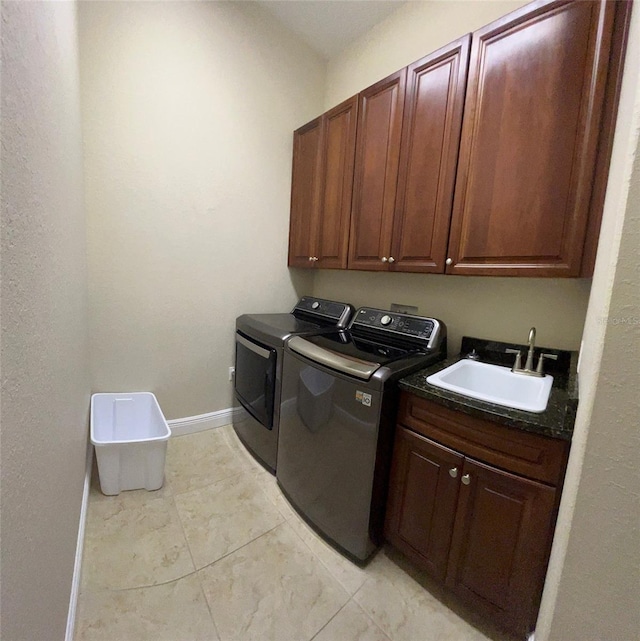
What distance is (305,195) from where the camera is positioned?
222 cm

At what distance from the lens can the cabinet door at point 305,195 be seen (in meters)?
2.12

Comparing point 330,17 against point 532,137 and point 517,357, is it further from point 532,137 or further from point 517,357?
point 517,357

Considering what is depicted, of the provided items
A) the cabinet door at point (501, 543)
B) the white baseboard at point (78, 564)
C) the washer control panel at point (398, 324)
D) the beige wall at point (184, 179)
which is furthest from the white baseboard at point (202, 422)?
the cabinet door at point (501, 543)

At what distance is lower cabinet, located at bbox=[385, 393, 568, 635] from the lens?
3.04 ft

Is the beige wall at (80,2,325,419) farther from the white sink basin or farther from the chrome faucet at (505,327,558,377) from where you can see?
the chrome faucet at (505,327,558,377)

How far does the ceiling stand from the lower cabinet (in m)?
2.46

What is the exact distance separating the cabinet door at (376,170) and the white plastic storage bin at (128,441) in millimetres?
1514

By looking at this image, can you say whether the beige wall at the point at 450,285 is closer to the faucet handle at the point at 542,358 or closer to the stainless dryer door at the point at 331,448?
the faucet handle at the point at 542,358

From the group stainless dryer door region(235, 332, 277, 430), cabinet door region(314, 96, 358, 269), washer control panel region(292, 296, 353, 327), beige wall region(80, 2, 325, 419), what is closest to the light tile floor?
stainless dryer door region(235, 332, 277, 430)

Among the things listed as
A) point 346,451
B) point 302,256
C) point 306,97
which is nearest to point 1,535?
point 346,451

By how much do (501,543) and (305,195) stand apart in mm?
2204

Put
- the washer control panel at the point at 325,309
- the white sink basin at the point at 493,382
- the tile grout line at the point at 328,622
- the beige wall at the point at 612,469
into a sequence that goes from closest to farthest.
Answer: the beige wall at the point at 612,469 → the tile grout line at the point at 328,622 → the white sink basin at the point at 493,382 → the washer control panel at the point at 325,309

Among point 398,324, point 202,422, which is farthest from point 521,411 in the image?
point 202,422

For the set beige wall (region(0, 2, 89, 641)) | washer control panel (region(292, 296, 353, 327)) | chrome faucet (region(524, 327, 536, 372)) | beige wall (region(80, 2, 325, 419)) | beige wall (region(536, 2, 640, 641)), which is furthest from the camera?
washer control panel (region(292, 296, 353, 327))
